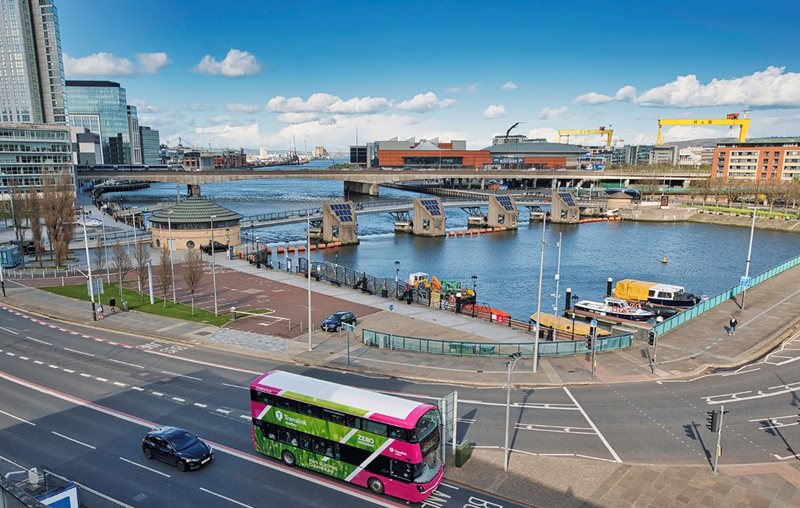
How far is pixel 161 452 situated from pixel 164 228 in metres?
58.2

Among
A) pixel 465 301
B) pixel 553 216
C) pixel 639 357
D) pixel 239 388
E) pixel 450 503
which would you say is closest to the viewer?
pixel 450 503

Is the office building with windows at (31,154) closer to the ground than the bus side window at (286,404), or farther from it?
farther from it

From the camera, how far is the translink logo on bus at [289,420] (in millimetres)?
22109

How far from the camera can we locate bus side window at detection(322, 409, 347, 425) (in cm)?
2103

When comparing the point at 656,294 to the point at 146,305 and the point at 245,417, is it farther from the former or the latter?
the point at 146,305

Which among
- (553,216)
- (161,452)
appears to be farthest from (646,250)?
(161,452)

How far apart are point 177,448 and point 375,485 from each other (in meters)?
8.72

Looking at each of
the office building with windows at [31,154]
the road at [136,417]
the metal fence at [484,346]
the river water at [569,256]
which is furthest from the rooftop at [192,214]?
the office building with windows at [31,154]

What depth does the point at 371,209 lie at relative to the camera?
126 meters

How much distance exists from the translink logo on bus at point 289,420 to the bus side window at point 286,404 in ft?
1.07

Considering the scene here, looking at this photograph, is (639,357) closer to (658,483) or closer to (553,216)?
(658,483)

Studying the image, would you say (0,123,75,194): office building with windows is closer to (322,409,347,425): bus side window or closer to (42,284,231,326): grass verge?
(42,284,231,326): grass verge

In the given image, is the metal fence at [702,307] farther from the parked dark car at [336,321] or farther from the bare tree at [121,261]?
the bare tree at [121,261]

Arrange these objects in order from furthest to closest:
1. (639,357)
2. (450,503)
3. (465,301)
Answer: (465,301), (639,357), (450,503)
